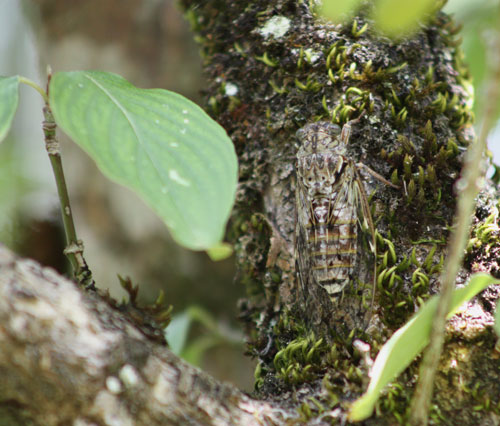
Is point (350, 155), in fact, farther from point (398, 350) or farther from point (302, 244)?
point (398, 350)

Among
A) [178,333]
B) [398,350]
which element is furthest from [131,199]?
[398,350]

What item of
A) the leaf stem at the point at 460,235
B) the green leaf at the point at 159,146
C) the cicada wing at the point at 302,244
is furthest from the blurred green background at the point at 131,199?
the leaf stem at the point at 460,235

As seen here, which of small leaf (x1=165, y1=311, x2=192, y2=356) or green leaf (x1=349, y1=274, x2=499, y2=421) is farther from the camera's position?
small leaf (x1=165, y1=311, x2=192, y2=356)

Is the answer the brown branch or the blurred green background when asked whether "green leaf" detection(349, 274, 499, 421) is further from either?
the blurred green background

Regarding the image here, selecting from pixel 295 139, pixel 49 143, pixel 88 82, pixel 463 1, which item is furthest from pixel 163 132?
pixel 463 1

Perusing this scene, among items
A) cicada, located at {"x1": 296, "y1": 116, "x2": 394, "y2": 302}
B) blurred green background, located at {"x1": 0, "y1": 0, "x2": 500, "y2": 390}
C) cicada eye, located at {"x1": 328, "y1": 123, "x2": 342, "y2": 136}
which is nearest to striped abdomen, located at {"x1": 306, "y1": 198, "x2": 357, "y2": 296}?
cicada, located at {"x1": 296, "y1": 116, "x2": 394, "y2": 302}

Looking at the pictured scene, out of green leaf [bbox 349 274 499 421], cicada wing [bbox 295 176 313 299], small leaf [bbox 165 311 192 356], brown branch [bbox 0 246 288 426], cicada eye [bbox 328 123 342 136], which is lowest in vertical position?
brown branch [bbox 0 246 288 426]

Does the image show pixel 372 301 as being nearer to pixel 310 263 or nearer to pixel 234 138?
pixel 310 263
